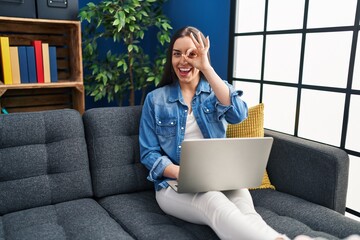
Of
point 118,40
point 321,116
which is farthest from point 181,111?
point 118,40

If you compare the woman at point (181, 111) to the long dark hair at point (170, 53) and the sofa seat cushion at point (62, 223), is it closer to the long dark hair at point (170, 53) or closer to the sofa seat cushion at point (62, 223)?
the long dark hair at point (170, 53)

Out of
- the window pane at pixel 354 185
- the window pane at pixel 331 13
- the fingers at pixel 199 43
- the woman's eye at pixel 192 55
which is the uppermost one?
the window pane at pixel 331 13

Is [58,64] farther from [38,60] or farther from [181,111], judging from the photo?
[181,111]

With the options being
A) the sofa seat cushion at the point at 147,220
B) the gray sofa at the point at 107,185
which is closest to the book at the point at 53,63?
the gray sofa at the point at 107,185

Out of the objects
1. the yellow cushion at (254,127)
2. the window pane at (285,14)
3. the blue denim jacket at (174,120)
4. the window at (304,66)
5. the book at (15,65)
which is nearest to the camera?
the blue denim jacket at (174,120)

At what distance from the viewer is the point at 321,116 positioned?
209 centimetres

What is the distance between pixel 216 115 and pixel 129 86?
1.51 meters

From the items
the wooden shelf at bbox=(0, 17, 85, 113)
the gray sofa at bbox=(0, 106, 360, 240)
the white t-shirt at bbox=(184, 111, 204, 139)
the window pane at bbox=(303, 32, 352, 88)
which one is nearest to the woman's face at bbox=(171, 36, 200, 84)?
the white t-shirt at bbox=(184, 111, 204, 139)

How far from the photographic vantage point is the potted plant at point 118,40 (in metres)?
2.61

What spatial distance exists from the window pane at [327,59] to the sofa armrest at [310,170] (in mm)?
507

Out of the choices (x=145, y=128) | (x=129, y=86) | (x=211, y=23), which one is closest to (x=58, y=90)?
(x=129, y=86)

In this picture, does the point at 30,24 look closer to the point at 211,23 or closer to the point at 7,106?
the point at 7,106

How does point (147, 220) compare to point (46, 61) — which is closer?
point (147, 220)

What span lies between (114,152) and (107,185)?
0.54 ft
